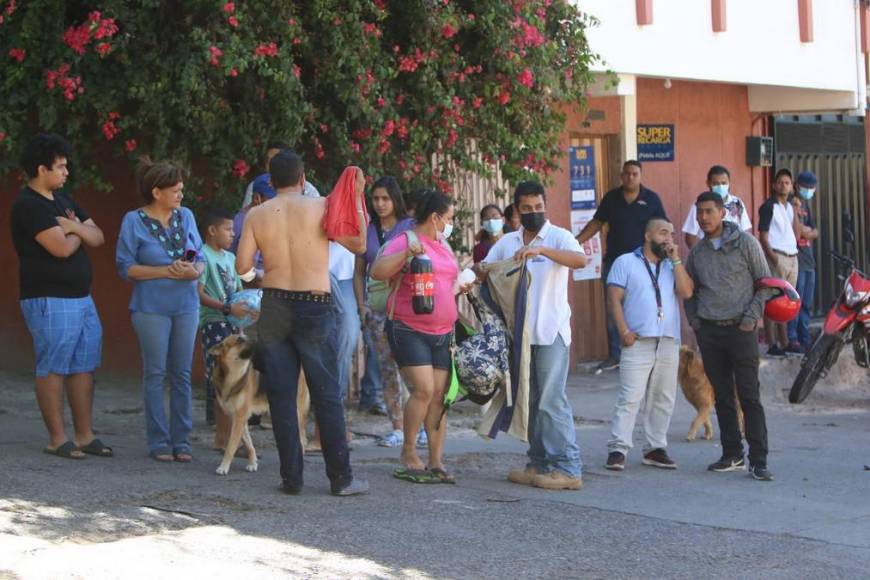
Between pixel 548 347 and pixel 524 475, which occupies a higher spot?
pixel 548 347

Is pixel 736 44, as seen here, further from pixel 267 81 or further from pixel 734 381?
pixel 734 381

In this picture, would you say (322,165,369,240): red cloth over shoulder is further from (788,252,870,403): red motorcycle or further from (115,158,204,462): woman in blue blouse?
(788,252,870,403): red motorcycle

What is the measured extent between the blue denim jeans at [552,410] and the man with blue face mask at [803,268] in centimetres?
756

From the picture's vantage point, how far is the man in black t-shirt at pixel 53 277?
29.3ft

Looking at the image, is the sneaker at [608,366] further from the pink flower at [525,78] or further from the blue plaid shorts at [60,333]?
the blue plaid shorts at [60,333]

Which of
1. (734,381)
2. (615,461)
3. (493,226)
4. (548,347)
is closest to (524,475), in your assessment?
(548,347)

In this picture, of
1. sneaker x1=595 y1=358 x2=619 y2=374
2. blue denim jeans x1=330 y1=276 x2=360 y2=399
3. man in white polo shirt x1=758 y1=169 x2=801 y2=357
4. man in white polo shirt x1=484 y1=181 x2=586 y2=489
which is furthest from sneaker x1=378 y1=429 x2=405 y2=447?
man in white polo shirt x1=758 y1=169 x2=801 y2=357

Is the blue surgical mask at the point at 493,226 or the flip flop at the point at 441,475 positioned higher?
the blue surgical mask at the point at 493,226

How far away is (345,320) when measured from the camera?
990 centimetres

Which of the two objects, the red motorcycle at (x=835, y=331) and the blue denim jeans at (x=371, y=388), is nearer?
the blue denim jeans at (x=371, y=388)

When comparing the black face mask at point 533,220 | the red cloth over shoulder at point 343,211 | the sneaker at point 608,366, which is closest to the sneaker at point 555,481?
the black face mask at point 533,220

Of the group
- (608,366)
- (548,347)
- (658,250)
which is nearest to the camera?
(548,347)

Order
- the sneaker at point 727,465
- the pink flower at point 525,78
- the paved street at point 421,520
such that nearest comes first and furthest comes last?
the paved street at point 421,520 < the sneaker at point 727,465 < the pink flower at point 525,78

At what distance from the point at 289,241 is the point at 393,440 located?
2.61 metres
